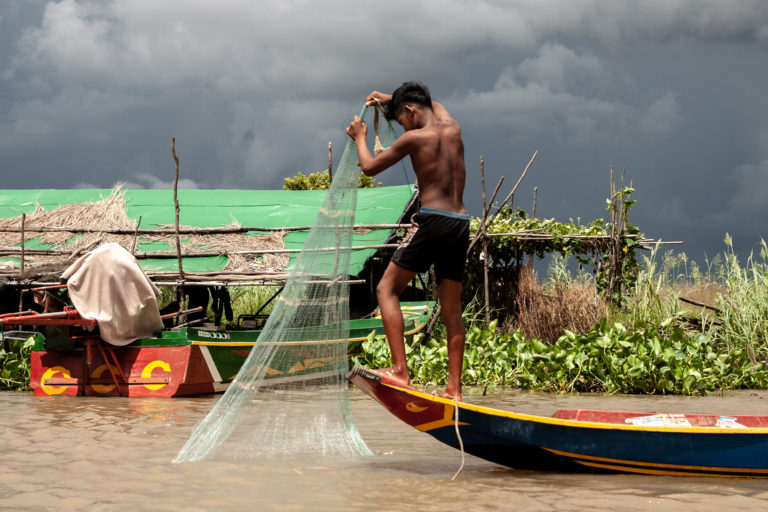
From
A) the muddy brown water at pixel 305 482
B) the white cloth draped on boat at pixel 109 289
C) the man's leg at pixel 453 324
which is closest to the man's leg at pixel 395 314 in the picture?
the man's leg at pixel 453 324

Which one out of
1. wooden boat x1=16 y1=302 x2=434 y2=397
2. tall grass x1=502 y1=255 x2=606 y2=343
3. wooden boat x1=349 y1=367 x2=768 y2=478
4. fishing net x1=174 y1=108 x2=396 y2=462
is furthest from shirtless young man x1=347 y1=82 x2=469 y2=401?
tall grass x1=502 y1=255 x2=606 y2=343

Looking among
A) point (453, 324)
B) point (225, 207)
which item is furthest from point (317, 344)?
point (225, 207)

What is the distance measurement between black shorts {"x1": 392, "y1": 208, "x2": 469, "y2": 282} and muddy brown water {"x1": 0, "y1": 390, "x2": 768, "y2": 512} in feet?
4.03

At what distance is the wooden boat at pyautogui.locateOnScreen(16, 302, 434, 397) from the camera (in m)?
9.05

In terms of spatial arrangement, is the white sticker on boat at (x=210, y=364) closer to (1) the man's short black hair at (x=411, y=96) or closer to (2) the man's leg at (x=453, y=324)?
(2) the man's leg at (x=453, y=324)

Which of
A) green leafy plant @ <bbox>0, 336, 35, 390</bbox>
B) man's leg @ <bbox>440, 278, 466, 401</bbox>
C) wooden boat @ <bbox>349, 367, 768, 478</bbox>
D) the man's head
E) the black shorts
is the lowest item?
green leafy plant @ <bbox>0, 336, 35, 390</bbox>

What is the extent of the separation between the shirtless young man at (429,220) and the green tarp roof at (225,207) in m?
8.07

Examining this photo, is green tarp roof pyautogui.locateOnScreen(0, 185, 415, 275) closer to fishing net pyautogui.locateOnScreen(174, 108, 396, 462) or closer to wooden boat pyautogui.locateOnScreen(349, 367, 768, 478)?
fishing net pyautogui.locateOnScreen(174, 108, 396, 462)

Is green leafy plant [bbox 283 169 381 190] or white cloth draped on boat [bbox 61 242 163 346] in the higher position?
green leafy plant [bbox 283 169 381 190]

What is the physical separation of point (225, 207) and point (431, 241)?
1140 cm

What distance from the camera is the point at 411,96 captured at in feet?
15.1

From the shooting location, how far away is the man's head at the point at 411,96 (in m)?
4.59

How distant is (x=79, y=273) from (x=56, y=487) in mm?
5121

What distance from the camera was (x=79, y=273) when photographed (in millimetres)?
8891
